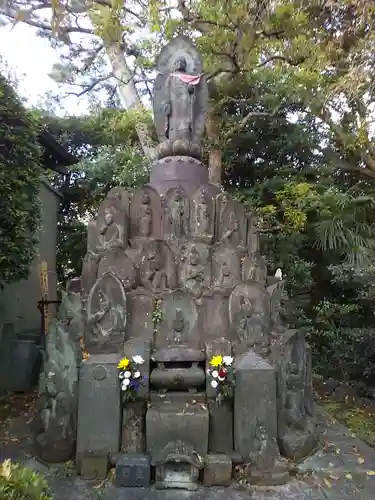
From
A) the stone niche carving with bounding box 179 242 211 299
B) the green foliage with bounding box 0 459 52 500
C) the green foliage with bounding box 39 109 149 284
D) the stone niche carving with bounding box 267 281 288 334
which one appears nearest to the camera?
the green foliage with bounding box 0 459 52 500

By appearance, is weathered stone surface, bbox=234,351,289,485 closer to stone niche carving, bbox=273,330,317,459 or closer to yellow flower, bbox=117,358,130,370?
stone niche carving, bbox=273,330,317,459

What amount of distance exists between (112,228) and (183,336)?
5.46ft

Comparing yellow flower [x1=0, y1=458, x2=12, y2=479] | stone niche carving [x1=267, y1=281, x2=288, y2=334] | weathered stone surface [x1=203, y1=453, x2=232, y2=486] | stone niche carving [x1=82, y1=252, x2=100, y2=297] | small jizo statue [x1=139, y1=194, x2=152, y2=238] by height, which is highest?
small jizo statue [x1=139, y1=194, x2=152, y2=238]

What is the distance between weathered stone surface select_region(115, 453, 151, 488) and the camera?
4.11 meters

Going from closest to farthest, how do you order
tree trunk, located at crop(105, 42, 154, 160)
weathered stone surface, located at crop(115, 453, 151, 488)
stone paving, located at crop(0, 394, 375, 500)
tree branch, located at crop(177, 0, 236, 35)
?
stone paving, located at crop(0, 394, 375, 500)
weathered stone surface, located at crop(115, 453, 151, 488)
tree branch, located at crop(177, 0, 236, 35)
tree trunk, located at crop(105, 42, 154, 160)

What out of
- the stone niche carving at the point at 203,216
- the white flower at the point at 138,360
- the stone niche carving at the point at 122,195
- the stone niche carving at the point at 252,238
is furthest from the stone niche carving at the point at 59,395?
the stone niche carving at the point at 252,238

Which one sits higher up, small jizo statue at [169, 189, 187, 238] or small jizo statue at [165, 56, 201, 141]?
small jizo statue at [165, 56, 201, 141]

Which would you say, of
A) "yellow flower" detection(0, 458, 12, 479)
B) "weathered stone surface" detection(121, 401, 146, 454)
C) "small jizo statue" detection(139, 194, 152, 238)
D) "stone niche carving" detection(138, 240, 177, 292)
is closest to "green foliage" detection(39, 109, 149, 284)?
"small jizo statue" detection(139, 194, 152, 238)

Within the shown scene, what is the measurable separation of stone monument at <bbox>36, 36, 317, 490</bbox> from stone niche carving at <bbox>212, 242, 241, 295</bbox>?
0.05 ft

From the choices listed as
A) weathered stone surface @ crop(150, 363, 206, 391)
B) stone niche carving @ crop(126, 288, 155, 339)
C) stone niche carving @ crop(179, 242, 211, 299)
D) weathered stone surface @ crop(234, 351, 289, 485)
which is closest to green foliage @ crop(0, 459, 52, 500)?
weathered stone surface @ crop(150, 363, 206, 391)

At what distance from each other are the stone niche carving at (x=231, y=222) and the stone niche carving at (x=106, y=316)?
165 centimetres

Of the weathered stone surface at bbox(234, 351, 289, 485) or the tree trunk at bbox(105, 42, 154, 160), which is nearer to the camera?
the weathered stone surface at bbox(234, 351, 289, 485)

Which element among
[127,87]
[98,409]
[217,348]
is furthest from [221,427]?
[127,87]

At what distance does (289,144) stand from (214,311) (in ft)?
23.0
